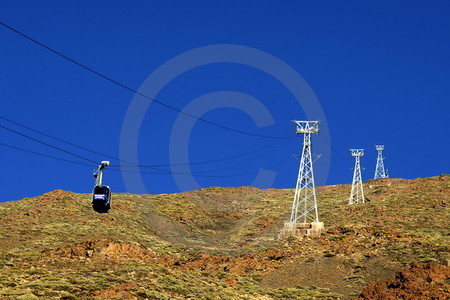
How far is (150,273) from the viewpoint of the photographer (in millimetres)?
40531

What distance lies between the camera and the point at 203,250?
5784 centimetres

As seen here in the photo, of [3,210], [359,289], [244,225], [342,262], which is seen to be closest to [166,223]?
[244,225]

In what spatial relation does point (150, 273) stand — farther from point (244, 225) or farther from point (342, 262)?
point (244, 225)

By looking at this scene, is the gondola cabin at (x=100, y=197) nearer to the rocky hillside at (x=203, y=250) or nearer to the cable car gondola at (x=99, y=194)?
the cable car gondola at (x=99, y=194)

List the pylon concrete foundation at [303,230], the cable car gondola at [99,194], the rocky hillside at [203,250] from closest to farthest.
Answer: the cable car gondola at [99,194]
the rocky hillside at [203,250]
the pylon concrete foundation at [303,230]

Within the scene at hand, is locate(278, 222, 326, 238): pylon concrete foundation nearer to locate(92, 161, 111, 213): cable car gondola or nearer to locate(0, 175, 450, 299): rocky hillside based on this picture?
locate(0, 175, 450, 299): rocky hillside

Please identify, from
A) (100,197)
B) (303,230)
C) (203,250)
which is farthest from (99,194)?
(303,230)

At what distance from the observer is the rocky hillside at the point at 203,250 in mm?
37812

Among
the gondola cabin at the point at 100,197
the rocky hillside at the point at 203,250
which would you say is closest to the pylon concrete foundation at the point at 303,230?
the rocky hillside at the point at 203,250

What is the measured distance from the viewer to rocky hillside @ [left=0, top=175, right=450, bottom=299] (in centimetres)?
3781

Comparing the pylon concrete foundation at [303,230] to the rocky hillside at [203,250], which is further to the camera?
the pylon concrete foundation at [303,230]

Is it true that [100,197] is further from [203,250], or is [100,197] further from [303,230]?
[303,230]

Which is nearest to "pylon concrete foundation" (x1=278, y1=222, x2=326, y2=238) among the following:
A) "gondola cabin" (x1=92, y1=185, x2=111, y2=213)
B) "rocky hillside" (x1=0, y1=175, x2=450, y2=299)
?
"rocky hillside" (x1=0, y1=175, x2=450, y2=299)

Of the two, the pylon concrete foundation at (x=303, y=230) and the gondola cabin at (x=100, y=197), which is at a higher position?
the pylon concrete foundation at (x=303, y=230)
